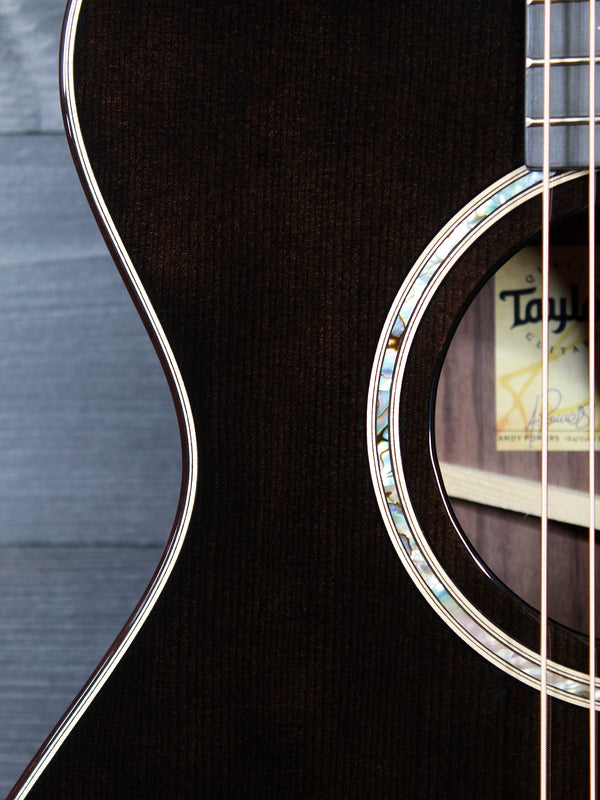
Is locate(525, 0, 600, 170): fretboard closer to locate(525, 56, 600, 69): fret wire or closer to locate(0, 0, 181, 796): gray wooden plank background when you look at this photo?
locate(525, 56, 600, 69): fret wire

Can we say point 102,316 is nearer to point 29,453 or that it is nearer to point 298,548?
point 29,453

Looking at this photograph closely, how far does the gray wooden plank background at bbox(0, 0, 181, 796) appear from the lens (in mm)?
709

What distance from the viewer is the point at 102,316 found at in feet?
2.34

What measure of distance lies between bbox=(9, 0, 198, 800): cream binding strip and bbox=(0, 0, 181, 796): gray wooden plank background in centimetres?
31

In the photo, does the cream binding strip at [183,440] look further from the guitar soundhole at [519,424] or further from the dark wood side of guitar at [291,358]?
the guitar soundhole at [519,424]

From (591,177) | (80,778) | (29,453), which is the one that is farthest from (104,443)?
(591,177)

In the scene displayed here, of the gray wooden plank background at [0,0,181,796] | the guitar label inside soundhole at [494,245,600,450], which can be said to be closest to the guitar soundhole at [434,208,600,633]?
the guitar label inside soundhole at [494,245,600,450]

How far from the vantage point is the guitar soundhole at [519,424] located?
1.79 ft

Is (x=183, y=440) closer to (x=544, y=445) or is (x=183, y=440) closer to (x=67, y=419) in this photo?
(x=544, y=445)

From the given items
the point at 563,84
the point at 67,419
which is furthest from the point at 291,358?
the point at 67,419

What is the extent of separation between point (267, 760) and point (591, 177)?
1.10 ft

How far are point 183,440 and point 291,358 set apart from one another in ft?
0.24

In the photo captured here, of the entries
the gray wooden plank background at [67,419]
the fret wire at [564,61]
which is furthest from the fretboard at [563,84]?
the gray wooden plank background at [67,419]

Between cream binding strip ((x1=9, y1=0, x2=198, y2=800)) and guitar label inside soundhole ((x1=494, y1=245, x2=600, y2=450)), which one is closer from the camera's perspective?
cream binding strip ((x1=9, y1=0, x2=198, y2=800))
